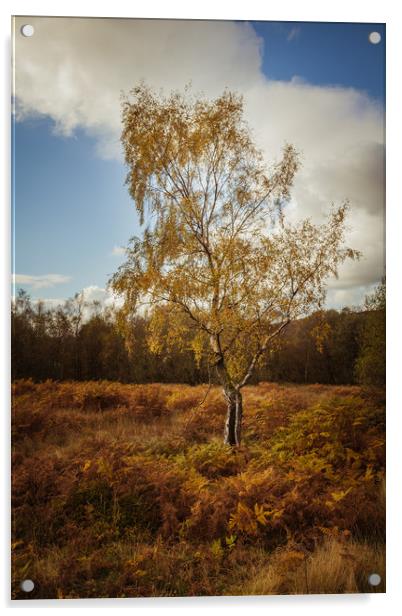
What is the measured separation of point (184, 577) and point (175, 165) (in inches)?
125

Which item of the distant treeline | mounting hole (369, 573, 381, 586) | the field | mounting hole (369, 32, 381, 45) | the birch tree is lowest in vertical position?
mounting hole (369, 573, 381, 586)

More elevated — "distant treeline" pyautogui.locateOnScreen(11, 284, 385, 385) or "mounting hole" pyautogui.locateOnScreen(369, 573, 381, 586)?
"distant treeline" pyautogui.locateOnScreen(11, 284, 385, 385)

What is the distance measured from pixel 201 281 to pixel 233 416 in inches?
44.4

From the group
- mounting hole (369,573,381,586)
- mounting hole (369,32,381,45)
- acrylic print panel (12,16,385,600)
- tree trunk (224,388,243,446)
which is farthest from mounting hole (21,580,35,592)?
mounting hole (369,32,381,45)

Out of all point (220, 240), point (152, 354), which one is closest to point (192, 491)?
point (152, 354)

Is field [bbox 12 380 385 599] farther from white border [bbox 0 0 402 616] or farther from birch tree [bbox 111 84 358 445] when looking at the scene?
birch tree [bbox 111 84 358 445]

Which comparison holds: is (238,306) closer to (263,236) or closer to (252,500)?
(263,236)

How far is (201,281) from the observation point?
11.4 feet

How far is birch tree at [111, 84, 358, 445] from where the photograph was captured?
347 centimetres

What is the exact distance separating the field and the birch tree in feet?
1.10

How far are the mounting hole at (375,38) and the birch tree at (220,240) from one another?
1.12m

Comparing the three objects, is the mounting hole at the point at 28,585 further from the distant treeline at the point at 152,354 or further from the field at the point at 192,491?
the distant treeline at the point at 152,354
